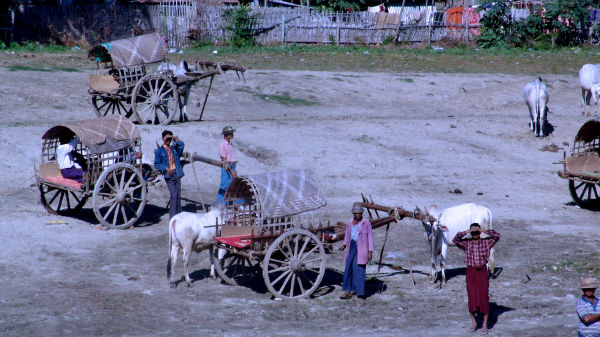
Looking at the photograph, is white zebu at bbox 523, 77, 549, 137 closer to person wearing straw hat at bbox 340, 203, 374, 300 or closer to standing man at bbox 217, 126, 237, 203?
standing man at bbox 217, 126, 237, 203

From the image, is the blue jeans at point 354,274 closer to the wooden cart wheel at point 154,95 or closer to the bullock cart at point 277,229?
the bullock cart at point 277,229

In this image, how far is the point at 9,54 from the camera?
25.2 meters

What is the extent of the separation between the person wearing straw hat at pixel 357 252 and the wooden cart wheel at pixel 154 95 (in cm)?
888

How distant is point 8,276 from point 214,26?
2257 cm

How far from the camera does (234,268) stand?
11312 mm

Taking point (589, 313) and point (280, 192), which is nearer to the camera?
point (589, 313)

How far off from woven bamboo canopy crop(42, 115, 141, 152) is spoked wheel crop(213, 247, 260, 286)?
315cm

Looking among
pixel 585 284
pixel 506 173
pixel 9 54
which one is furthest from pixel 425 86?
pixel 585 284

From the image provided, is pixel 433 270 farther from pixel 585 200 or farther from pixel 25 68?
pixel 25 68

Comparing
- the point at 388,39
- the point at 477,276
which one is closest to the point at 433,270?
the point at 477,276

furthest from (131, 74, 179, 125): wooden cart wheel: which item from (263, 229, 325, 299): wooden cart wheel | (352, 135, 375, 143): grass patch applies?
(263, 229, 325, 299): wooden cart wheel

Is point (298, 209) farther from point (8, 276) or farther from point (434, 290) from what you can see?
point (8, 276)

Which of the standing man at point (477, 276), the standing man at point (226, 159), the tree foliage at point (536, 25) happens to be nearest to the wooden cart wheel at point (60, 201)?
the standing man at point (226, 159)

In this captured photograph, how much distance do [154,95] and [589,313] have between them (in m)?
12.6
